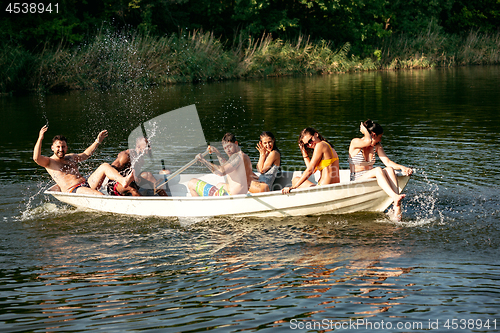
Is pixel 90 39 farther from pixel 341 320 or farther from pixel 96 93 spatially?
pixel 341 320

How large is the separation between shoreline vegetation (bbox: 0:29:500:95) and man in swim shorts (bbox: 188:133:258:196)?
19.5 metres

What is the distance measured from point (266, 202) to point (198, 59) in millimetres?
23619

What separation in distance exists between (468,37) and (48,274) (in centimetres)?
3820

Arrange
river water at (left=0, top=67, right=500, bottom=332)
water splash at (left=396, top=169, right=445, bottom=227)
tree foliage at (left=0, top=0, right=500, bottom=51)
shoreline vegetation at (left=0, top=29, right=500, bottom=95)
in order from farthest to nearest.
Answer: tree foliage at (left=0, top=0, right=500, bottom=51)
shoreline vegetation at (left=0, top=29, right=500, bottom=95)
water splash at (left=396, top=169, right=445, bottom=227)
river water at (left=0, top=67, right=500, bottom=332)

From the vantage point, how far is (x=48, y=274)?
6277 mm

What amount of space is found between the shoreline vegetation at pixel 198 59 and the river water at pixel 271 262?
13.8m

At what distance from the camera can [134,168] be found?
8.38m

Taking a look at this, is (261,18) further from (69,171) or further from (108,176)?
(108,176)

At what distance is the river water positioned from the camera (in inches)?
197

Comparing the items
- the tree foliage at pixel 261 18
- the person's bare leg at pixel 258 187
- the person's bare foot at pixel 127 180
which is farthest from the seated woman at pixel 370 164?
the tree foliage at pixel 261 18

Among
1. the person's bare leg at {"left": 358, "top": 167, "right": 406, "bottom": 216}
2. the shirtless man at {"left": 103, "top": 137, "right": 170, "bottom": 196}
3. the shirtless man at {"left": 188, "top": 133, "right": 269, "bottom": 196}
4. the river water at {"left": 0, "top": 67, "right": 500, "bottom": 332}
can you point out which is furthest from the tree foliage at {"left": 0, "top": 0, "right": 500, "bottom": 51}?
the person's bare leg at {"left": 358, "top": 167, "right": 406, "bottom": 216}

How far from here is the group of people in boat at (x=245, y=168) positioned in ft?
25.7

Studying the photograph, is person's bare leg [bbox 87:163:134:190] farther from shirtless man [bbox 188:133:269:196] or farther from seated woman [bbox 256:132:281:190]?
seated woman [bbox 256:132:281:190]

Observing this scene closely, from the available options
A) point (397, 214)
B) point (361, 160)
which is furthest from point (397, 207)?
point (361, 160)
